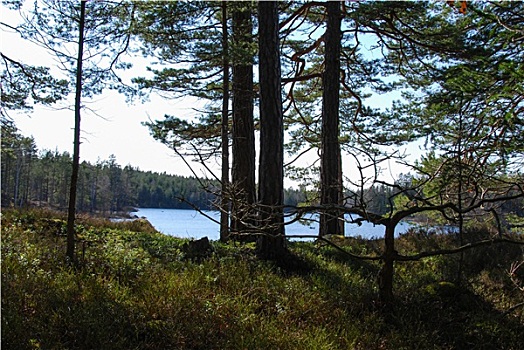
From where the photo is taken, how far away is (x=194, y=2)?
27.7 feet

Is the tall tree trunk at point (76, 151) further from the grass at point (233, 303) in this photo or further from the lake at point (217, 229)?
the lake at point (217, 229)

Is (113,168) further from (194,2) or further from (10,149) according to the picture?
(194,2)

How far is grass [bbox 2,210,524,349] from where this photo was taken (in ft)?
11.5

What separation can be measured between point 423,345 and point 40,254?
531 centimetres

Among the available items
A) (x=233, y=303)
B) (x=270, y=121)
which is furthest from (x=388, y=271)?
(x=270, y=121)

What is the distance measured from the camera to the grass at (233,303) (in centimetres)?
351

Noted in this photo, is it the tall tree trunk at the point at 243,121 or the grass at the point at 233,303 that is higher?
the tall tree trunk at the point at 243,121

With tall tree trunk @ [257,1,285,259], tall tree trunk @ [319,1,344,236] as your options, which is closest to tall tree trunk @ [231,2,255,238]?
tall tree trunk @ [319,1,344,236]

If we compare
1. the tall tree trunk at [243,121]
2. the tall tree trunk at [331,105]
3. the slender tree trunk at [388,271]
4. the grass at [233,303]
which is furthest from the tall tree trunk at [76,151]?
the tall tree trunk at [331,105]

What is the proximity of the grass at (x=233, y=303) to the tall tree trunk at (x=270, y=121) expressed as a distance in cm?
100

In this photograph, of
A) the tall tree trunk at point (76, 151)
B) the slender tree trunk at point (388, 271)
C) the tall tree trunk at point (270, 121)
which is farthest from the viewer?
the tall tree trunk at point (270, 121)

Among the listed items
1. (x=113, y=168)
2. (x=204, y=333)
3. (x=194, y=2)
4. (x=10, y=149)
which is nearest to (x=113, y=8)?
(x=194, y=2)

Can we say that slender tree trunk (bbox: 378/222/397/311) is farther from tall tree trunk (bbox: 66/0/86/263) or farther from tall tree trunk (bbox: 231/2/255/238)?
tall tree trunk (bbox: 231/2/255/238)

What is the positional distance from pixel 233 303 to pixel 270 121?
3.28 m
